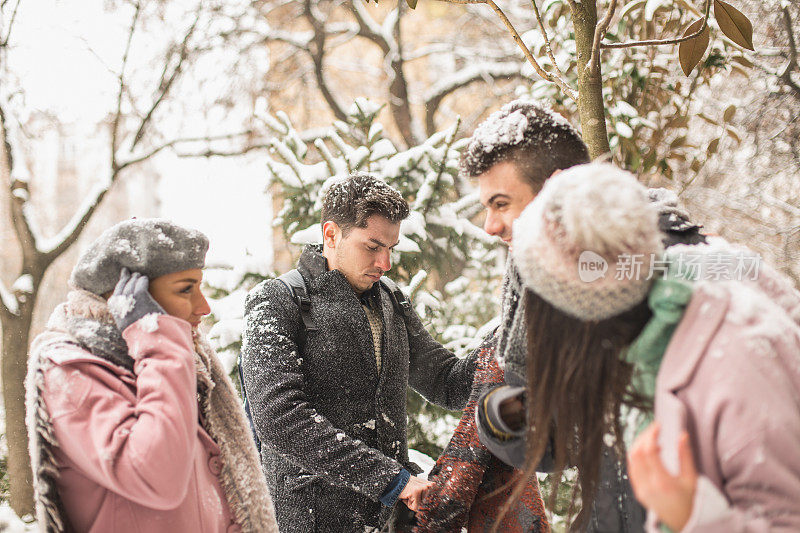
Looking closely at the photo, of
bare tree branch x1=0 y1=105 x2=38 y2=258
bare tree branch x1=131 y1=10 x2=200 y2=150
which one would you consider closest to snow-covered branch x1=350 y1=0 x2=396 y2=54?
bare tree branch x1=131 y1=10 x2=200 y2=150

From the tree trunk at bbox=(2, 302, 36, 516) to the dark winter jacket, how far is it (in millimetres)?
4364

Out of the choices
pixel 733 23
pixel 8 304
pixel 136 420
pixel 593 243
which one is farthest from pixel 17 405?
pixel 733 23

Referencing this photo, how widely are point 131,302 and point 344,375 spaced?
899 millimetres

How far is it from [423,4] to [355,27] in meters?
3.44

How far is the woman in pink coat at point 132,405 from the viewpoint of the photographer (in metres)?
1.69

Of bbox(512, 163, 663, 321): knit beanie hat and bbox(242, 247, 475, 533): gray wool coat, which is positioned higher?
bbox(512, 163, 663, 321): knit beanie hat

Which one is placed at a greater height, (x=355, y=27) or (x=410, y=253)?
(x=355, y=27)

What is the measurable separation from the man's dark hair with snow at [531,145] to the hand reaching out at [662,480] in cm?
100

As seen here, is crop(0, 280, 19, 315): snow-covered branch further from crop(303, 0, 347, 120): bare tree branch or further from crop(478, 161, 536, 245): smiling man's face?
crop(303, 0, 347, 120): bare tree branch

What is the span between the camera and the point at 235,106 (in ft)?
26.3

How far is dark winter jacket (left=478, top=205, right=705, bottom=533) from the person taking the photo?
5.06 ft

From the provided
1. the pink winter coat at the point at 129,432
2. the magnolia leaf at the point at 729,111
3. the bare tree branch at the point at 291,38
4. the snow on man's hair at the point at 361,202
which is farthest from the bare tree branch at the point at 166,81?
the magnolia leaf at the point at 729,111

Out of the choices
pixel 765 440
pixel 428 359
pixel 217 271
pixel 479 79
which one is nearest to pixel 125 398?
pixel 428 359

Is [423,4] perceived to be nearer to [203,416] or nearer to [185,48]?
[185,48]
